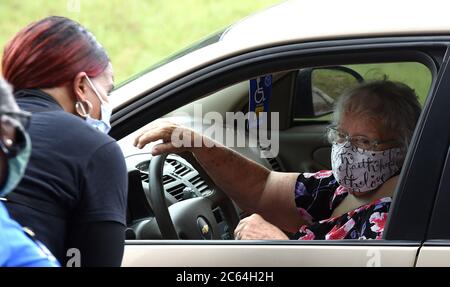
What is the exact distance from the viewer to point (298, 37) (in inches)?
108

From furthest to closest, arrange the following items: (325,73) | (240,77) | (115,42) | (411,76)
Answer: (115,42), (325,73), (411,76), (240,77)

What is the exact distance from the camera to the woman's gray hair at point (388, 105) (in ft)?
10.0

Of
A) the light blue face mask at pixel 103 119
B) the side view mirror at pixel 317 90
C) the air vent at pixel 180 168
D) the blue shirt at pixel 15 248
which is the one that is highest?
the light blue face mask at pixel 103 119

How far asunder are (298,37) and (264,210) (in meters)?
0.92

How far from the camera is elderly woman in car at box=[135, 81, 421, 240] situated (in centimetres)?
302

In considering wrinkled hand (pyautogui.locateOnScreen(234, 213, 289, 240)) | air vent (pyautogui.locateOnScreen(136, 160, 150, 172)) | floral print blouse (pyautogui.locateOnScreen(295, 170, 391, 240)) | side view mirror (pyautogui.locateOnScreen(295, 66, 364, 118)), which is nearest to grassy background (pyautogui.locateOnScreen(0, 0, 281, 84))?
side view mirror (pyautogui.locateOnScreen(295, 66, 364, 118))

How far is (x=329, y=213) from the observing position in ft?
11.0

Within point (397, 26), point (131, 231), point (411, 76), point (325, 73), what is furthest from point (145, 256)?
point (325, 73)

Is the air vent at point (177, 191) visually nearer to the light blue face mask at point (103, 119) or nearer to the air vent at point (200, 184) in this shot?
the air vent at point (200, 184)

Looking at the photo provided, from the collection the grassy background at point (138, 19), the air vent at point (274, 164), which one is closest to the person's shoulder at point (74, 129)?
the air vent at point (274, 164)

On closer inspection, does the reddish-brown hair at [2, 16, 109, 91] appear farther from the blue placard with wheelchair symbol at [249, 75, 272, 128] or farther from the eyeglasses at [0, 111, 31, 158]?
the blue placard with wheelchair symbol at [249, 75, 272, 128]

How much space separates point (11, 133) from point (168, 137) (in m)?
1.48

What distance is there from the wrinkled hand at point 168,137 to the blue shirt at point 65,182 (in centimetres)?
68
